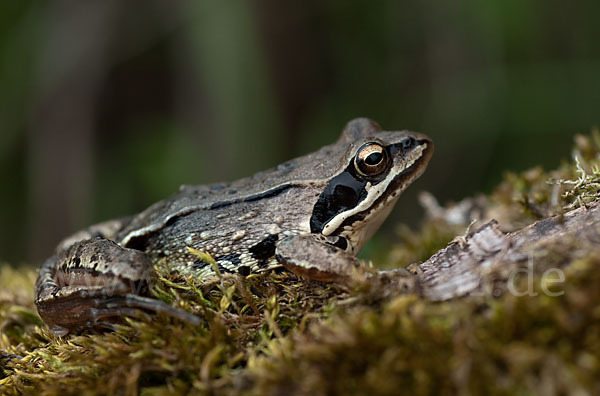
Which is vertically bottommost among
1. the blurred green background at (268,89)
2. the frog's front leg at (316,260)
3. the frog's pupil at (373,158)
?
the frog's front leg at (316,260)

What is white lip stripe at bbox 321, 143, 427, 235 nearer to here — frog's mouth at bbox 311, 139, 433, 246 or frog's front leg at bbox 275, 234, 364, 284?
frog's mouth at bbox 311, 139, 433, 246

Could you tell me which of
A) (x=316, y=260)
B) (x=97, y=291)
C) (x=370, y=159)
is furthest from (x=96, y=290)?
(x=370, y=159)

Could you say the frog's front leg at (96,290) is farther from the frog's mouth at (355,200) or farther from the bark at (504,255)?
the bark at (504,255)

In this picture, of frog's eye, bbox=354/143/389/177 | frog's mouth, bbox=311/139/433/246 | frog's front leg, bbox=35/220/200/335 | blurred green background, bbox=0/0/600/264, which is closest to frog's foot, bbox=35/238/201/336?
frog's front leg, bbox=35/220/200/335

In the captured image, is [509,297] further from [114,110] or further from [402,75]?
[114,110]

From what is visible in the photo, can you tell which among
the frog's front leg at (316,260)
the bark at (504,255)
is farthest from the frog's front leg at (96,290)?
the bark at (504,255)

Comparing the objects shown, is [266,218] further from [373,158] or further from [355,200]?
[373,158]

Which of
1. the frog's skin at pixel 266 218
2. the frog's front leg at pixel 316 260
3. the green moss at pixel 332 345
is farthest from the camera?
the frog's skin at pixel 266 218
